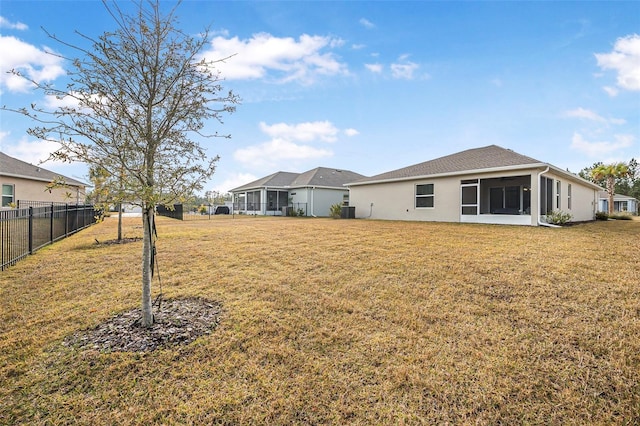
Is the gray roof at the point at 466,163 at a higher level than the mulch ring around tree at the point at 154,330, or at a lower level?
higher

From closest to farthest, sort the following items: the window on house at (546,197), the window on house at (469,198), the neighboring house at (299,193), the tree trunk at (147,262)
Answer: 1. the tree trunk at (147,262)
2. the window on house at (546,197)
3. the window on house at (469,198)
4. the neighboring house at (299,193)

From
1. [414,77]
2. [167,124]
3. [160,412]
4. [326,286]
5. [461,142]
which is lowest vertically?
[160,412]

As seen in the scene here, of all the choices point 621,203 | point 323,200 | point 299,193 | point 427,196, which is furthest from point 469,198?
point 621,203

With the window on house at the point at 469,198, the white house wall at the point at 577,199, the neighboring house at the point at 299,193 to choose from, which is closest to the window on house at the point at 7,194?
the neighboring house at the point at 299,193

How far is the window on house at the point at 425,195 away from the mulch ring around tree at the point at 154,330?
14.2 m

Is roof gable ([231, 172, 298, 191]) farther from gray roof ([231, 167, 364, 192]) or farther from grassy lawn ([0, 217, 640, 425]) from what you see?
grassy lawn ([0, 217, 640, 425])

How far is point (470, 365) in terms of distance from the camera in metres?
2.81

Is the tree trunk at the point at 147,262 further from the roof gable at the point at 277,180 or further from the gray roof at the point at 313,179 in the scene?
the roof gable at the point at 277,180

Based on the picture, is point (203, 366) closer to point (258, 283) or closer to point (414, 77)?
point (258, 283)

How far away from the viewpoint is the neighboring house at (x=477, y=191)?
12.8 m

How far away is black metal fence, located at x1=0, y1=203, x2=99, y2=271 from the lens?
237 inches

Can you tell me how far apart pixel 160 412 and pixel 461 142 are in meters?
22.0

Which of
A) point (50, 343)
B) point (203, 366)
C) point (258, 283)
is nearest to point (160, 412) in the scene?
point (203, 366)

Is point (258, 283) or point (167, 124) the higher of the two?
point (167, 124)
